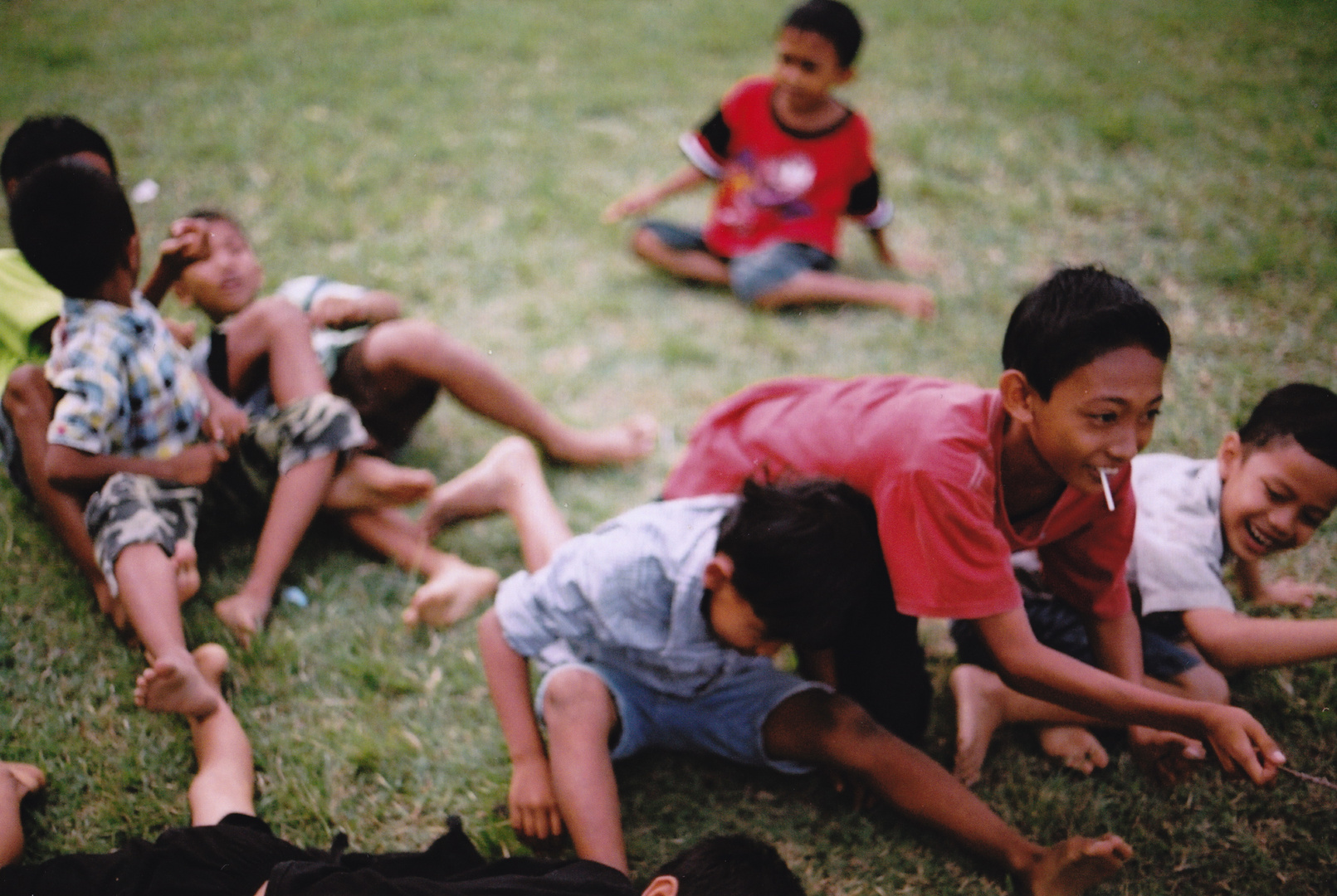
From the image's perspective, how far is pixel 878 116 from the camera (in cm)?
453

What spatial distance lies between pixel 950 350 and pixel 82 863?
265 cm

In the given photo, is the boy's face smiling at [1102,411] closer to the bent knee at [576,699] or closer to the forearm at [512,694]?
the bent knee at [576,699]

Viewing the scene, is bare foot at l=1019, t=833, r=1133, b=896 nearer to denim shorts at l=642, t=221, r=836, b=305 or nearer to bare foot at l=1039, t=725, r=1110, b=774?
bare foot at l=1039, t=725, r=1110, b=774

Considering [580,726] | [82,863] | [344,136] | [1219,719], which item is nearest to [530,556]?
[580,726]

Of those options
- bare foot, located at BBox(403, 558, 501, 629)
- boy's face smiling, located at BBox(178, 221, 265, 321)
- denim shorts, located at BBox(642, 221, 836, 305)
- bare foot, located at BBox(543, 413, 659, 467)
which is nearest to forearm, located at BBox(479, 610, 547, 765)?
bare foot, located at BBox(403, 558, 501, 629)

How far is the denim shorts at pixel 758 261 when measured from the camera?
3.34 m

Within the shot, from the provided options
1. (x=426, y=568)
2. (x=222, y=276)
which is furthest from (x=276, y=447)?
(x=222, y=276)

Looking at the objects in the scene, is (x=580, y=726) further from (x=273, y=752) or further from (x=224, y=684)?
(x=224, y=684)

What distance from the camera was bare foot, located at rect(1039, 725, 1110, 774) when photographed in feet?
6.43

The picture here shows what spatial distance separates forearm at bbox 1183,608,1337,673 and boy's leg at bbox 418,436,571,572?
145 cm

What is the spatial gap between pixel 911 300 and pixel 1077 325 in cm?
174

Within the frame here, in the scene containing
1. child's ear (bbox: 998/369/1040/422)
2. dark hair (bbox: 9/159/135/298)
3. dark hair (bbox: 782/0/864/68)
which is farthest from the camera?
dark hair (bbox: 782/0/864/68)

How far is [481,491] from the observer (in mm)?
2422

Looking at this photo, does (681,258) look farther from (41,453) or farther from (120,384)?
(41,453)
